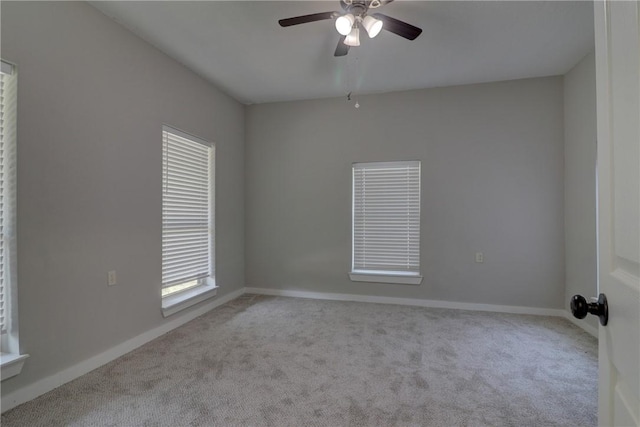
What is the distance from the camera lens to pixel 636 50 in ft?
1.88

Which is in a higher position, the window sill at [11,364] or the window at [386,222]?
the window at [386,222]

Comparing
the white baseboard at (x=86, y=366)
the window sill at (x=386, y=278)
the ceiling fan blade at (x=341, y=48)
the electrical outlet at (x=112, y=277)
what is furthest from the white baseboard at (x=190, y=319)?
the ceiling fan blade at (x=341, y=48)

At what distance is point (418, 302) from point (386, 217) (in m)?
1.10

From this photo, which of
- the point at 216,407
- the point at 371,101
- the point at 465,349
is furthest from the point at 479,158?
the point at 216,407

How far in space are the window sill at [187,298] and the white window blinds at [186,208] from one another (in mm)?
141

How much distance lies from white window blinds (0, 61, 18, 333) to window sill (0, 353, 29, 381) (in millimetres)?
156

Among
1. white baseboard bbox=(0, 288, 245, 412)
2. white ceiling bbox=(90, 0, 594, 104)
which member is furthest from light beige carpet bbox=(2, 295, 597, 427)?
white ceiling bbox=(90, 0, 594, 104)

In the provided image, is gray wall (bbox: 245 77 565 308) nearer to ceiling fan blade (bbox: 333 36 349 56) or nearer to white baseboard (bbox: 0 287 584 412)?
white baseboard (bbox: 0 287 584 412)

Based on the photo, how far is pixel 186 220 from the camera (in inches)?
133

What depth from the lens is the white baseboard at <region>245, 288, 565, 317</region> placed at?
356 centimetres

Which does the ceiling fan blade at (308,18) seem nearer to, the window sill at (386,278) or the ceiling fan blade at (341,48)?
the ceiling fan blade at (341,48)

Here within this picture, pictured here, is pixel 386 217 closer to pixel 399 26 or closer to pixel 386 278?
pixel 386 278

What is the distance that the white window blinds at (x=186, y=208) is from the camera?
10.2 ft

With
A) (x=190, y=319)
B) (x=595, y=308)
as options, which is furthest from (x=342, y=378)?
(x=190, y=319)
